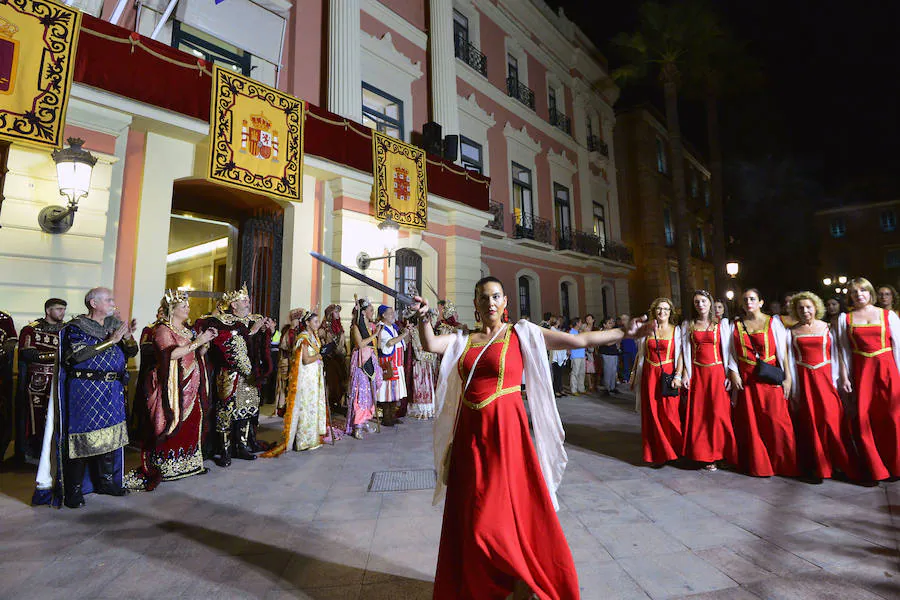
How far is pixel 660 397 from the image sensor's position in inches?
193

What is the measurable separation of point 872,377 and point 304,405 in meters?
6.39

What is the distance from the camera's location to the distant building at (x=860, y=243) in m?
33.0

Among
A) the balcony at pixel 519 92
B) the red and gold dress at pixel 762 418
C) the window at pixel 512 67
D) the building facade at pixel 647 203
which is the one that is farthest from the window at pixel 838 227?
the red and gold dress at pixel 762 418

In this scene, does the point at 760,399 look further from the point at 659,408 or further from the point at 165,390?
the point at 165,390

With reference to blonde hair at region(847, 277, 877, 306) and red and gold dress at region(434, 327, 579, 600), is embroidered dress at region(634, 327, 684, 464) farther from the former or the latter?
red and gold dress at region(434, 327, 579, 600)

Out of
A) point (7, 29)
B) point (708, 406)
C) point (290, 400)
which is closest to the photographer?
point (708, 406)

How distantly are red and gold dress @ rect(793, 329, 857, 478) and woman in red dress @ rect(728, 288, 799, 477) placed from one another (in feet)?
0.45

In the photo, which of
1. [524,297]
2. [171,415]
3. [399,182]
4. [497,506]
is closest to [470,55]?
[399,182]

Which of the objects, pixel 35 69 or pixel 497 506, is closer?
pixel 497 506

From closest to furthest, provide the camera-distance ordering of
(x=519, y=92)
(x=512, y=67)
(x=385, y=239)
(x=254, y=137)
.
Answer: (x=254, y=137) < (x=385, y=239) < (x=519, y=92) < (x=512, y=67)

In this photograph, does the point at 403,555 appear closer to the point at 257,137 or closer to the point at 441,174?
the point at 257,137

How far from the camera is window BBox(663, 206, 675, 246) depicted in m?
24.1

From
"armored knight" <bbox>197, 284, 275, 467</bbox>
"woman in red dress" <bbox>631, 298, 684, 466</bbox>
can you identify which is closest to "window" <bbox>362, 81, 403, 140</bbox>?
"armored knight" <bbox>197, 284, 275, 467</bbox>

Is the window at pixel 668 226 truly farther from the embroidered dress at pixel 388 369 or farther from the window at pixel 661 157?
the embroidered dress at pixel 388 369
